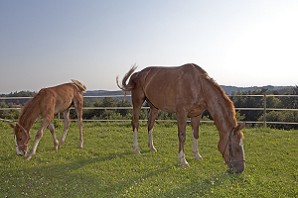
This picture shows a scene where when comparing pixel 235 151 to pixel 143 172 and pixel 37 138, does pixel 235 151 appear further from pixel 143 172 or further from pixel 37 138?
pixel 37 138

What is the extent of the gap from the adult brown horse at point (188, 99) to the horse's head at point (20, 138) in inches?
104

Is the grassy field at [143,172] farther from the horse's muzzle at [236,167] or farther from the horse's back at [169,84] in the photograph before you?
the horse's back at [169,84]

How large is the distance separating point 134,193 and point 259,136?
22.4 ft


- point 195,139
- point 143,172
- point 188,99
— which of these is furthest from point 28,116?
point 195,139

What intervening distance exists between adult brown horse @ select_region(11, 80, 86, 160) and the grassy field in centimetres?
43

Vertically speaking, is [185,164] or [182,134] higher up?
[182,134]

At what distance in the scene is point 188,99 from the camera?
677 centimetres

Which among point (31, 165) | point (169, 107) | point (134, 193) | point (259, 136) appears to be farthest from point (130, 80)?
point (259, 136)

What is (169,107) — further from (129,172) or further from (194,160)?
(129,172)

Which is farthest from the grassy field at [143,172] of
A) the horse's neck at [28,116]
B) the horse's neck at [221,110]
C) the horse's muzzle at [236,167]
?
the horse's neck at [221,110]

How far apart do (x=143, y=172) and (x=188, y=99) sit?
5.78 feet

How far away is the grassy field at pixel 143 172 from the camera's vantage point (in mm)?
5176

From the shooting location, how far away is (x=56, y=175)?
6.18 meters

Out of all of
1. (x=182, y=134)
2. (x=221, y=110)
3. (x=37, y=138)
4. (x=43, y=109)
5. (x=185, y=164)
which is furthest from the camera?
(x=43, y=109)
